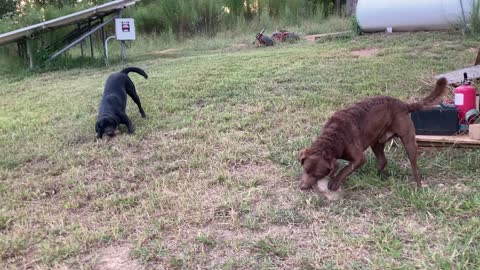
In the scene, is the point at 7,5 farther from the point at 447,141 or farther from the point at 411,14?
the point at 447,141

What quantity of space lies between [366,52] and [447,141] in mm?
5283

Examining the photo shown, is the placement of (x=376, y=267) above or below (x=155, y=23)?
below

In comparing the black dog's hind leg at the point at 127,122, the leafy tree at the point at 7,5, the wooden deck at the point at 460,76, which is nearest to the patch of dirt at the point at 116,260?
the black dog's hind leg at the point at 127,122

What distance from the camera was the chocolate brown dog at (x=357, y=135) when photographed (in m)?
2.79

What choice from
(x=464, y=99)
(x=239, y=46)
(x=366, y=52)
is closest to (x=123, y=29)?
(x=239, y=46)

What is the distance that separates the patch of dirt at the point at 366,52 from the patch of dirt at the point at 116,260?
6.63m

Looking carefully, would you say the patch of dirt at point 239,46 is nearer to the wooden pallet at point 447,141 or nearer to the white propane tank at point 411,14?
the white propane tank at point 411,14

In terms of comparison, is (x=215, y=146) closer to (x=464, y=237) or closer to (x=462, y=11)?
(x=464, y=237)

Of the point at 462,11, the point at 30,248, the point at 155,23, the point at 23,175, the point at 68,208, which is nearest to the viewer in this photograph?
the point at 30,248

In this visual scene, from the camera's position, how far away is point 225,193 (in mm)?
3156

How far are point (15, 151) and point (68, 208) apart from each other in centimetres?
187

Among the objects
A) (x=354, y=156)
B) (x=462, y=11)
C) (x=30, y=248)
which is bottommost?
(x=30, y=248)

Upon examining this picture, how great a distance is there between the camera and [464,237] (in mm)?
2312

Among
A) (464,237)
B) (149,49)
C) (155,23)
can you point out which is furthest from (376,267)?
(155,23)
